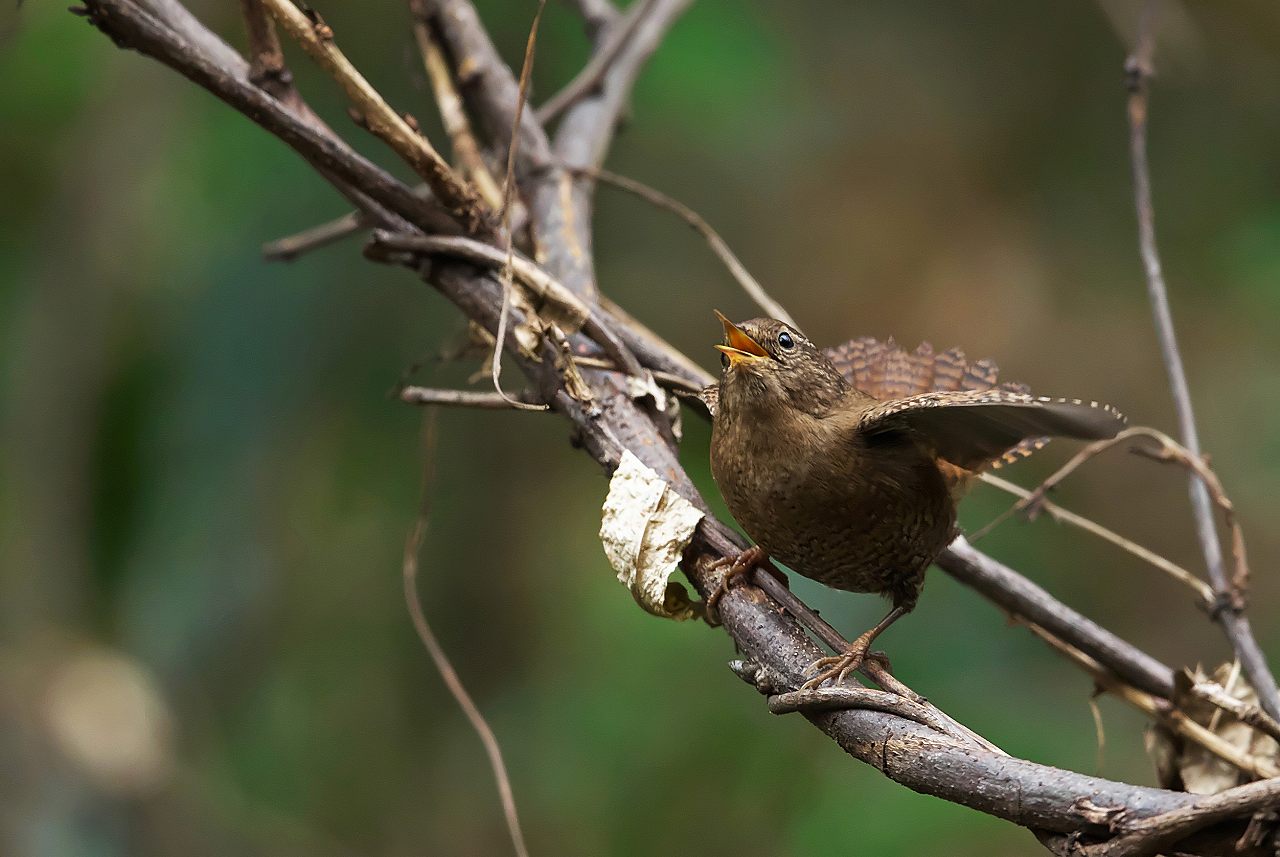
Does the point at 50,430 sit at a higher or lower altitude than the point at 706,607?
lower

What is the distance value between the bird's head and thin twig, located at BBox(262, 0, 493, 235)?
0.53 m

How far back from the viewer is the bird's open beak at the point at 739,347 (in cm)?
189

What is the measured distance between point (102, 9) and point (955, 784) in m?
1.59

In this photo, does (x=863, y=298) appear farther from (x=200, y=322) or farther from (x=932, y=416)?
(x=932, y=416)

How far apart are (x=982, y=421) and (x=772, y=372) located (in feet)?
1.34

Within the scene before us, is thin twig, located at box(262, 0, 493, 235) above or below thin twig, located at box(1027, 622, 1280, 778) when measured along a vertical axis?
above

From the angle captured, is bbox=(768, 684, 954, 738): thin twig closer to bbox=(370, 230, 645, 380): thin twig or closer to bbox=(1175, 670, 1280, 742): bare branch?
bbox=(1175, 670, 1280, 742): bare branch

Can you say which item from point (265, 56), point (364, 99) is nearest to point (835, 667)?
point (364, 99)

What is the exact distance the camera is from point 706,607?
1555 mm

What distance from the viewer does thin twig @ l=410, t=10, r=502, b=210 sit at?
7.52 ft

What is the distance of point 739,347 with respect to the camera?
2.00 meters

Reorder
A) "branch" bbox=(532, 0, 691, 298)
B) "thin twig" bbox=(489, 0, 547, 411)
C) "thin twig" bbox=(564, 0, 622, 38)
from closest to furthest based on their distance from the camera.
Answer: "thin twig" bbox=(489, 0, 547, 411) < "branch" bbox=(532, 0, 691, 298) < "thin twig" bbox=(564, 0, 622, 38)

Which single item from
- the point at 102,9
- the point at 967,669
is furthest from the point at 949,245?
the point at 102,9

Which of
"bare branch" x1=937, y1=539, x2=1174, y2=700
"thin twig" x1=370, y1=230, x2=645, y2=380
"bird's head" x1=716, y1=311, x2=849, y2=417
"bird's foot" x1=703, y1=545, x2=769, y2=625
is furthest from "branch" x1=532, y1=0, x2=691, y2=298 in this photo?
"bare branch" x1=937, y1=539, x2=1174, y2=700
